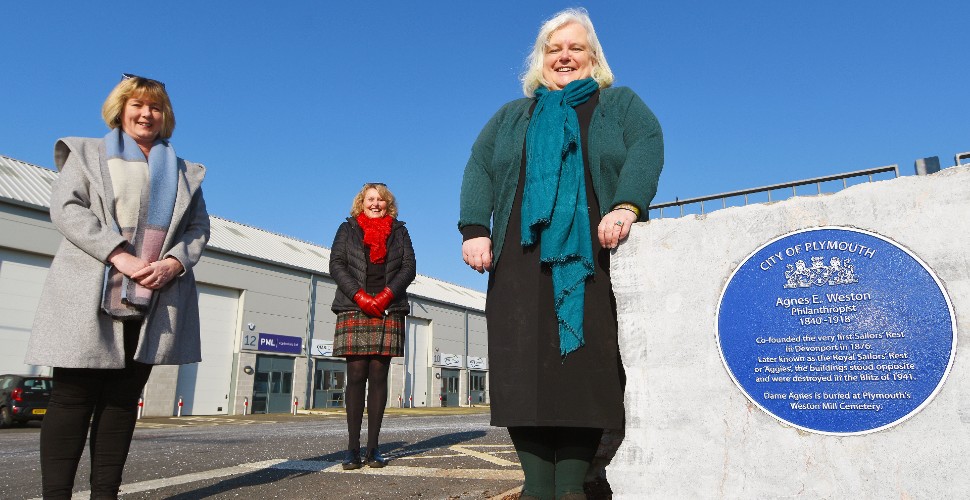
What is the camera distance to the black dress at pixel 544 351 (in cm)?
228

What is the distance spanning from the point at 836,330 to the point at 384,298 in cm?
295

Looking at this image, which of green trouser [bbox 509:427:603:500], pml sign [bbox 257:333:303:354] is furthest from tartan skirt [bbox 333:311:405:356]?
pml sign [bbox 257:333:303:354]

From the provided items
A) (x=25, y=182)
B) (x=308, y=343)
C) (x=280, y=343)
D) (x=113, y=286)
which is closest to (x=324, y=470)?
(x=113, y=286)

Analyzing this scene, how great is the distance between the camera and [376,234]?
4.55 meters

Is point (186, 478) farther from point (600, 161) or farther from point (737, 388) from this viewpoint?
point (737, 388)

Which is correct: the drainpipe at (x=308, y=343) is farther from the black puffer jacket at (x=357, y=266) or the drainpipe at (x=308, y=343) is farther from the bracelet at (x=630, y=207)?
the bracelet at (x=630, y=207)

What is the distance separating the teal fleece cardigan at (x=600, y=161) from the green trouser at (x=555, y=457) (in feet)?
2.31

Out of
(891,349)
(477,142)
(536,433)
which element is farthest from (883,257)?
(477,142)

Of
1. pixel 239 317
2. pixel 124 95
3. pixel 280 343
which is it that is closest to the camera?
pixel 124 95

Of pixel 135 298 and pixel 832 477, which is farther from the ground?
pixel 135 298

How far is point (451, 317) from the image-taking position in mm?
38438

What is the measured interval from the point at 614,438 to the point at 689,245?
1.06m

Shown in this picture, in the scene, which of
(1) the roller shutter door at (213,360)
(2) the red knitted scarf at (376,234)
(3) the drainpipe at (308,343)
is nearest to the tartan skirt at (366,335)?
(2) the red knitted scarf at (376,234)

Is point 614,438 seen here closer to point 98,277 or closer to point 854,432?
point 854,432
